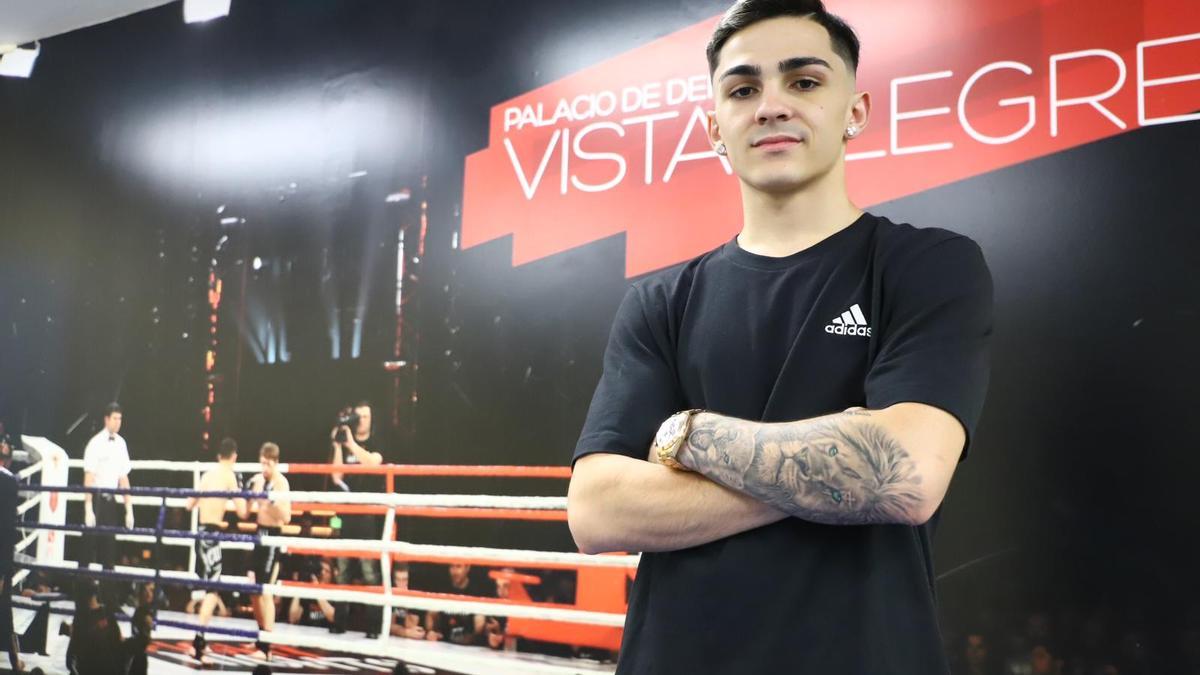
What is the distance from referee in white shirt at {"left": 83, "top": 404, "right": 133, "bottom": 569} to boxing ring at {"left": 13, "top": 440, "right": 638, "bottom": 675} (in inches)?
1.1

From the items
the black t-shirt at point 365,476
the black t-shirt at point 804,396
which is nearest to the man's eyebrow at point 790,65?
the black t-shirt at point 804,396

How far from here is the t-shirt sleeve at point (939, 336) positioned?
4.08 ft

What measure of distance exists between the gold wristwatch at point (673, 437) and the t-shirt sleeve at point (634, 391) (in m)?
0.05

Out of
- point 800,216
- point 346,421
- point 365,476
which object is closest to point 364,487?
point 365,476

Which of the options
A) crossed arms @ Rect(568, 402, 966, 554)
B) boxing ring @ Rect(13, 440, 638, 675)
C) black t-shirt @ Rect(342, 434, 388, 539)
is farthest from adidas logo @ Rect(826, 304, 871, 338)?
black t-shirt @ Rect(342, 434, 388, 539)

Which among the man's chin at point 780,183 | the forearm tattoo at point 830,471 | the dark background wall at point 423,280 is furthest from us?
the dark background wall at point 423,280

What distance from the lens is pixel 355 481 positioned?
3215mm

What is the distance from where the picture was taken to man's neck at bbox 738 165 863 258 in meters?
1.46

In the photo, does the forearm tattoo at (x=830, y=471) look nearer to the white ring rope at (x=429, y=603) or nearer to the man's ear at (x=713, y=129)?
the man's ear at (x=713, y=129)

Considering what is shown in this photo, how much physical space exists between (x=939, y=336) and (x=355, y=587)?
2356mm

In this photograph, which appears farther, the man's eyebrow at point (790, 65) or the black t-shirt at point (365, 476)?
the black t-shirt at point (365, 476)

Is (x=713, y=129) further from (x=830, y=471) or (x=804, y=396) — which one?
(x=830, y=471)

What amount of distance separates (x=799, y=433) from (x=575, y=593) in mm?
1716

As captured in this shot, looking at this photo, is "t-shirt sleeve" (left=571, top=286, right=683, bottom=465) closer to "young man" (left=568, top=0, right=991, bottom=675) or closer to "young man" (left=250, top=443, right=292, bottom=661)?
"young man" (left=568, top=0, right=991, bottom=675)
